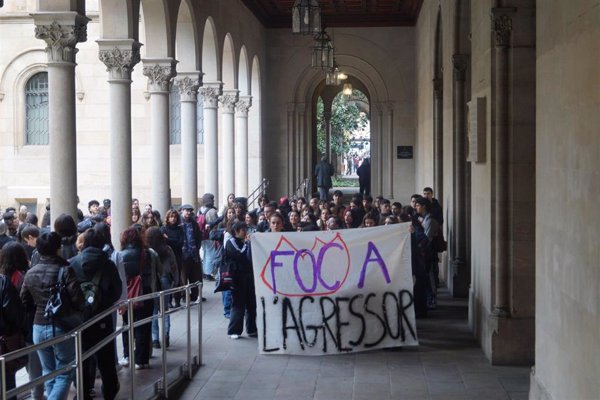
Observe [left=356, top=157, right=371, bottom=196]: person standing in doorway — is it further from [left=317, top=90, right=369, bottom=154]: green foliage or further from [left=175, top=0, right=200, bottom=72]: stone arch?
[left=317, top=90, right=369, bottom=154]: green foliage

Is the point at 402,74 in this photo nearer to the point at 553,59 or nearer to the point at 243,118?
the point at 243,118

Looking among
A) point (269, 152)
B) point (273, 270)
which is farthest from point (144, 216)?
point (269, 152)

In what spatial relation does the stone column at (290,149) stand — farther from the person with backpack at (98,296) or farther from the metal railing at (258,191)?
the person with backpack at (98,296)

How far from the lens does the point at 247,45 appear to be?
28.4 meters

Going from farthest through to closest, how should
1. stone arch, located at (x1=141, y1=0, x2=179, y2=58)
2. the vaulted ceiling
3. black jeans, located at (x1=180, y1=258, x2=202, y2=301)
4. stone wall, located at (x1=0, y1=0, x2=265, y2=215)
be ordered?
the vaulted ceiling, stone wall, located at (x1=0, y1=0, x2=265, y2=215), stone arch, located at (x1=141, y1=0, x2=179, y2=58), black jeans, located at (x1=180, y1=258, x2=202, y2=301)

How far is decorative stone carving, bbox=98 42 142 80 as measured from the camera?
1520 cm

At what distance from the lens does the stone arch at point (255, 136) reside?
31219mm

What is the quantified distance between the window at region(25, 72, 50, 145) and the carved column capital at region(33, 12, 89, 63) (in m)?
15.4

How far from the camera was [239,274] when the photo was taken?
40.6ft

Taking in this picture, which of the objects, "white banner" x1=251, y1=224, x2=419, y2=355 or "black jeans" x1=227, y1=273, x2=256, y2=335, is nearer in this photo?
"white banner" x1=251, y1=224, x2=419, y2=355

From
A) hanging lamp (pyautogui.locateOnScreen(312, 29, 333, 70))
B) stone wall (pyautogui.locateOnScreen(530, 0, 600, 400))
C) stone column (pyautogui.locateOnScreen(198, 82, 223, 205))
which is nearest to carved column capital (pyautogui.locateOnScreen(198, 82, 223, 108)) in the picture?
stone column (pyautogui.locateOnScreen(198, 82, 223, 205))

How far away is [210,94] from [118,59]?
8384 millimetres

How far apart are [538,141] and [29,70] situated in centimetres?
2209

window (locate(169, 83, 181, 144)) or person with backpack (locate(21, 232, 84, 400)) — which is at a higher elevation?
window (locate(169, 83, 181, 144))
